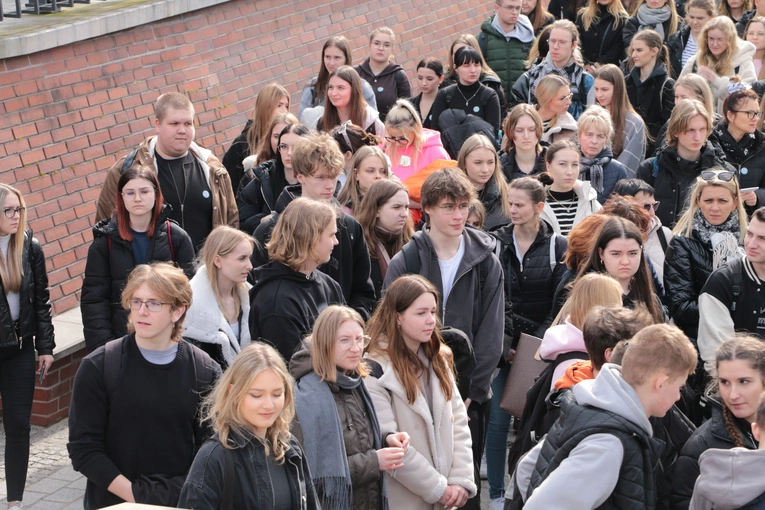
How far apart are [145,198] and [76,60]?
2.92 meters

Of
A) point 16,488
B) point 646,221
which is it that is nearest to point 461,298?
point 646,221

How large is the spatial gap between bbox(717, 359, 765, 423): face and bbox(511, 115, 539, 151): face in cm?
377

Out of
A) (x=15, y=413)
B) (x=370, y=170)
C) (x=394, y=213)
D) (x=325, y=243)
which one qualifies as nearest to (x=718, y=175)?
(x=394, y=213)

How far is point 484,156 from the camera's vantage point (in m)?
7.55

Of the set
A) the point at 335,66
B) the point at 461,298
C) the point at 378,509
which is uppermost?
the point at 335,66

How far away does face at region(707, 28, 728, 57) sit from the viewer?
10.1m

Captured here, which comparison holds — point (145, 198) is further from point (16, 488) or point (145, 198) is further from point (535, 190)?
point (535, 190)

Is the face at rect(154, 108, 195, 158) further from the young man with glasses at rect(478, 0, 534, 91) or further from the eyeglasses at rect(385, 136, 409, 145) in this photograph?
the young man with glasses at rect(478, 0, 534, 91)

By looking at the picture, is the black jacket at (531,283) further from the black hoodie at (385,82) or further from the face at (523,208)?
the black hoodie at (385,82)

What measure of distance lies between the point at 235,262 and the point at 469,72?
4.66 meters

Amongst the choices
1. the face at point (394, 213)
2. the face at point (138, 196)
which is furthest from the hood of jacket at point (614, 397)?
the face at point (138, 196)

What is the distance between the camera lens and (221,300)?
5.66m

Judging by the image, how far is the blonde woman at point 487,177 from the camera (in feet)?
24.7

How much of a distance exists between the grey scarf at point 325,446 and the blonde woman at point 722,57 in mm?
6598
